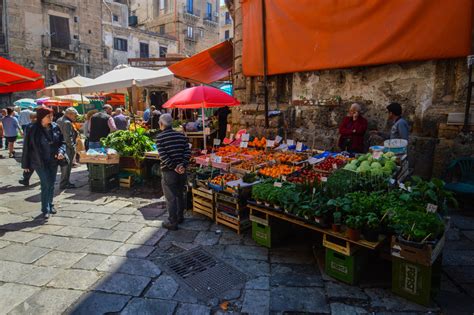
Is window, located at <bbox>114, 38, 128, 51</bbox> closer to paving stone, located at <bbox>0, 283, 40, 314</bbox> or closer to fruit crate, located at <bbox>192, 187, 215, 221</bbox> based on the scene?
fruit crate, located at <bbox>192, 187, 215, 221</bbox>

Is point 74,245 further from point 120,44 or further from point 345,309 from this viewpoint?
point 120,44

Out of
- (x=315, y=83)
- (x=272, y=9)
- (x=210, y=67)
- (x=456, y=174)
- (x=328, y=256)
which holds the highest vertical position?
(x=272, y=9)

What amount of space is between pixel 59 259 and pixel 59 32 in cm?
2470

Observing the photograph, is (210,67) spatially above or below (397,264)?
above

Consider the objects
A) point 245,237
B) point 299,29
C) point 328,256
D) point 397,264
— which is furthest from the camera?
point 299,29

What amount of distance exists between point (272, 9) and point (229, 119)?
3463mm

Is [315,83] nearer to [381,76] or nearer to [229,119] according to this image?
[381,76]

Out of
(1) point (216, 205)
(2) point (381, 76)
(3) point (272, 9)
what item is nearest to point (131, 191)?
(1) point (216, 205)

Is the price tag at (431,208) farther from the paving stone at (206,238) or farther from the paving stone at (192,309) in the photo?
the paving stone at (206,238)

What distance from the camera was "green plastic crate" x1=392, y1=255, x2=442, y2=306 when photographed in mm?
2826

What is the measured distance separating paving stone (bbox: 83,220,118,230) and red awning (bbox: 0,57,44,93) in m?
2.96

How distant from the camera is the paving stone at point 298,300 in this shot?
9.46ft

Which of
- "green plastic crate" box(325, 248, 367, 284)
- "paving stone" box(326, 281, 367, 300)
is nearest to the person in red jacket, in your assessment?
"green plastic crate" box(325, 248, 367, 284)

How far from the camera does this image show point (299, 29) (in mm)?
6723
